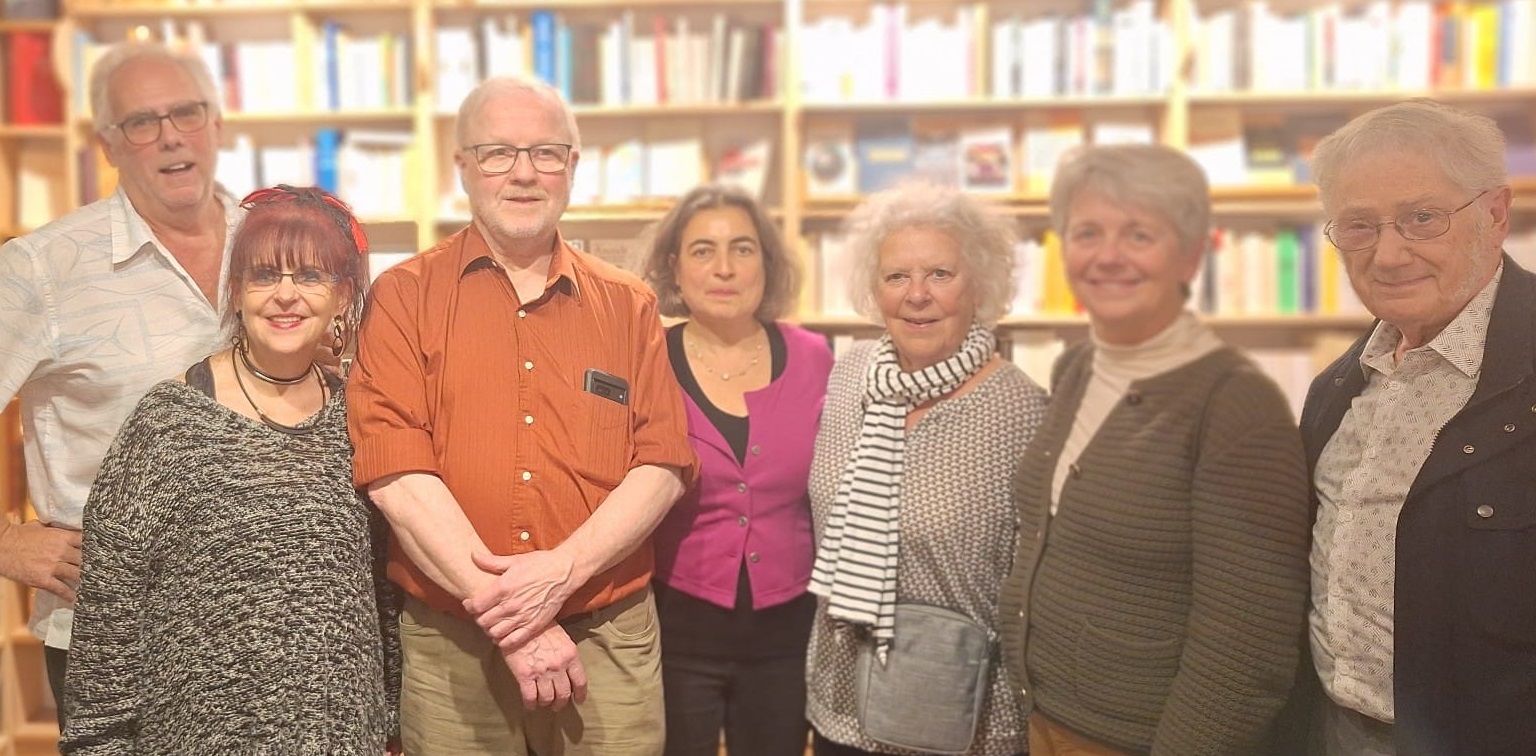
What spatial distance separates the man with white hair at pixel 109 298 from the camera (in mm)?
1807

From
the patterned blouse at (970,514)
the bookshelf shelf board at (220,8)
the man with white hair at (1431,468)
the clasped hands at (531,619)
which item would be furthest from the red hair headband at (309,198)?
the bookshelf shelf board at (220,8)

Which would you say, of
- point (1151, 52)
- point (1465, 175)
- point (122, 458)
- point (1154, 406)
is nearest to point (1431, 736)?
point (1154, 406)

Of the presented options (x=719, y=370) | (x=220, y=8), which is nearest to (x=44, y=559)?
(x=719, y=370)

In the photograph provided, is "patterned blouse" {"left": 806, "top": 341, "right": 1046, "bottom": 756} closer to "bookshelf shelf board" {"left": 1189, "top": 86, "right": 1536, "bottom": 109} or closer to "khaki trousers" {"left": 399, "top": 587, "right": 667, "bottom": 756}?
"khaki trousers" {"left": 399, "top": 587, "right": 667, "bottom": 756}

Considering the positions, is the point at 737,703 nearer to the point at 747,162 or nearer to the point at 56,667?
the point at 56,667

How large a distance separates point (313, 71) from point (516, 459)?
294 cm

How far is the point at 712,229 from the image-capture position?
86.5 inches

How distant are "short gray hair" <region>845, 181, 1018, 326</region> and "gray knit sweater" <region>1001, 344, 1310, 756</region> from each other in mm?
306

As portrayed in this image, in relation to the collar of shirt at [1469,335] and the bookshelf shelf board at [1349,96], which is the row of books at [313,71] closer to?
the bookshelf shelf board at [1349,96]

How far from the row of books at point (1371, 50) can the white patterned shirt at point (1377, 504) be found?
2.59m

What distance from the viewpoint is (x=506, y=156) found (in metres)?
1.79

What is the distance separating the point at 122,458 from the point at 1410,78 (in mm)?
3996

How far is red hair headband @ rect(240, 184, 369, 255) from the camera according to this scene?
5.61 feet

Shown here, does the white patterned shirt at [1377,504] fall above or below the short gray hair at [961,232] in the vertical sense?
below
